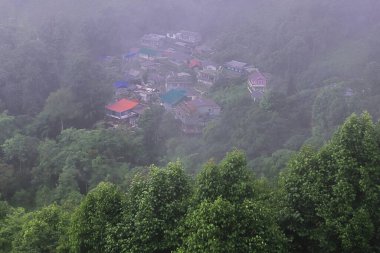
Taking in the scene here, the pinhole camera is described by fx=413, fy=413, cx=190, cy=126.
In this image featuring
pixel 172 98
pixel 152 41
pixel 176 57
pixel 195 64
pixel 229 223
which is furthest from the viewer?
pixel 152 41

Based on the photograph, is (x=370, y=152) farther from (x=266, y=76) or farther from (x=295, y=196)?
(x=266, y=76)

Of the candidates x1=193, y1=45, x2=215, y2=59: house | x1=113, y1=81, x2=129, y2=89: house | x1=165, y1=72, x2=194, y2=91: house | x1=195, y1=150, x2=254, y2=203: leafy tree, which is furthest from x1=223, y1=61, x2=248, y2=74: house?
x1=195, y1=150, x2=254, y2=203: leafy tree

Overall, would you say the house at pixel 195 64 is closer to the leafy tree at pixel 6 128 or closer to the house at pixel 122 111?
the house at pixel 122 111

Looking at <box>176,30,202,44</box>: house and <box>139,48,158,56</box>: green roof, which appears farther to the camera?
<box>176,30,202,44</box>: house

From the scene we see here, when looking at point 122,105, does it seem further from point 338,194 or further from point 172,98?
point 338,194

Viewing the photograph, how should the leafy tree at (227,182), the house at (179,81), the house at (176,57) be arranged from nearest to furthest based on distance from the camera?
the leafy tree at (227,182), the house at (179,81), the house at (176,57)

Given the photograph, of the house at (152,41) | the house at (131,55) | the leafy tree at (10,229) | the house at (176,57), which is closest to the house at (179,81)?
the house at (176,57)

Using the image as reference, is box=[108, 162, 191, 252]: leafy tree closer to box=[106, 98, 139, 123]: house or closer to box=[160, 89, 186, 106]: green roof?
box=[106, 98, 139, 123]: house

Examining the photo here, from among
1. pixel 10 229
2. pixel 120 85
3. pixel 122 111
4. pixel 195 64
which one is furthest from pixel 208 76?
pixel 10 229
